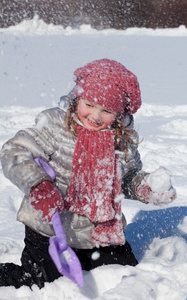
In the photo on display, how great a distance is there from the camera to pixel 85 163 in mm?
1473

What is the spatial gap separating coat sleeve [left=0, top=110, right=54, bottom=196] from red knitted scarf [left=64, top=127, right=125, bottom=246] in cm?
14

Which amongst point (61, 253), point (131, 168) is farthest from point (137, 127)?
point (61, 253)

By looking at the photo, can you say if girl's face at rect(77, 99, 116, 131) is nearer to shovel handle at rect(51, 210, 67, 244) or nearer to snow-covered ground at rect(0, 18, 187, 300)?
shovel handle at rect(51, 210, 67, 244)

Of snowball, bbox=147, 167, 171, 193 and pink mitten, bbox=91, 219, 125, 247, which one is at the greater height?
snowball, bbox=147, 167, 171, 193

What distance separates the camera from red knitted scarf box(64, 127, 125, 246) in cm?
147

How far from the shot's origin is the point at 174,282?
Result: 143cm

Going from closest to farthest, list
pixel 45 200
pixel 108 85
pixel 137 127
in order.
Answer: pixel 45 200 → pixel 108 85 → pixel 137 127

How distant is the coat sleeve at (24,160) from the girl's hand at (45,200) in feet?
0.08

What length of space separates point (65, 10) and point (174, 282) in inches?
582

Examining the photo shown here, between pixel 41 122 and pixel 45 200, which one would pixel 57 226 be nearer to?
pixel 45 200

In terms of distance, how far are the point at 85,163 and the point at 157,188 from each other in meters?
0.28

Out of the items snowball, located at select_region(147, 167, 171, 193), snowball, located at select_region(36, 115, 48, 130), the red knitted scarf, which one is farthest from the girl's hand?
snowball, located at select_region(147, 167, 171, 193)

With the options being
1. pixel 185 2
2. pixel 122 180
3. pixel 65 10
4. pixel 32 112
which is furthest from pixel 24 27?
pixel 122 180

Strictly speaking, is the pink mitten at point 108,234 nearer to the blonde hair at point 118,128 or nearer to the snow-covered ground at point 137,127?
the snow-covered ground at point 137,127
